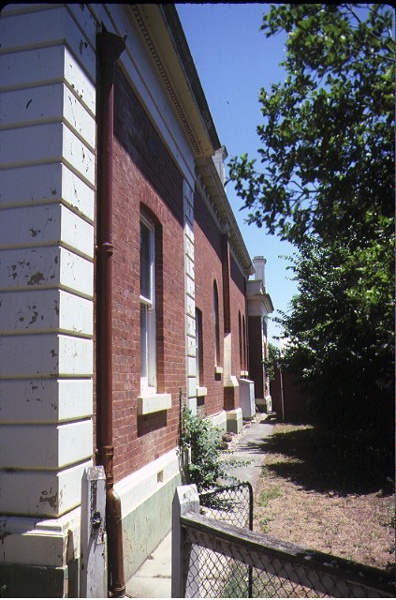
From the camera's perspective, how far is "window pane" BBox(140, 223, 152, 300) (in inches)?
237

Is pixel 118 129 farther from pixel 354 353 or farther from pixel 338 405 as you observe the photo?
pixel 338 405

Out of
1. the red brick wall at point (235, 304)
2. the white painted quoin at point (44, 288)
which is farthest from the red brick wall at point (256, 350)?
the white painted quoin at point (44, 288)

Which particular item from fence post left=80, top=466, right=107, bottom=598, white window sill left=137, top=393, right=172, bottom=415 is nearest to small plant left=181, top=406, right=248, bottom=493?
white window sill left=137, top=393, right=172, bottom=415

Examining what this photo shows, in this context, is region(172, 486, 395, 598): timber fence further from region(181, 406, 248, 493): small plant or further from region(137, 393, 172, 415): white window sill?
region(181, 406, 248, 493): small plant

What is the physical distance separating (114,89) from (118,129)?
15.7 inches

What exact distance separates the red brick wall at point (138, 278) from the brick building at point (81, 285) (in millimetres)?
29

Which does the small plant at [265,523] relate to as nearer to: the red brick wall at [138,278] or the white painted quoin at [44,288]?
the red brick wall at [138,278]

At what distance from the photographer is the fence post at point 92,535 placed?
10.6ft

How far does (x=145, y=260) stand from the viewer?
6.16 meters

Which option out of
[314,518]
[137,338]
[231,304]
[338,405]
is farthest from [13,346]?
[231,304]

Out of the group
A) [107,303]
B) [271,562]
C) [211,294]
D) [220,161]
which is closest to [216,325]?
[211,294]

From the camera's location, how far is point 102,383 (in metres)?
4.14

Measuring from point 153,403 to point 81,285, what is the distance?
6.98ft

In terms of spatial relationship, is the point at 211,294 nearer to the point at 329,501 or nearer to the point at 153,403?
the point at 329,501
